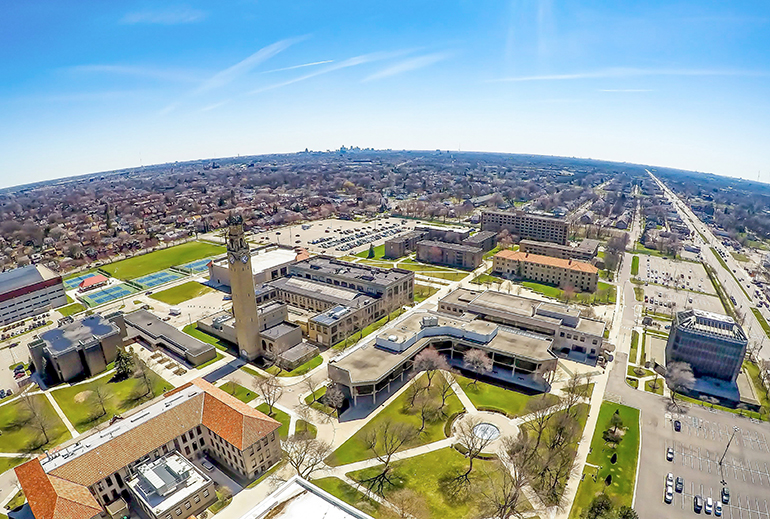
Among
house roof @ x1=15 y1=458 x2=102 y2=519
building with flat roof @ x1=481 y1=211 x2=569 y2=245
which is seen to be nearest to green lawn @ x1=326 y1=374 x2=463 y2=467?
house roof @ x1=15 y1=458 x2=102 y2=519

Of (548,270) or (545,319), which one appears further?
(548,270)

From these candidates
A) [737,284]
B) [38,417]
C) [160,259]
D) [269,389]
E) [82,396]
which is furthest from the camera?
[160,259]

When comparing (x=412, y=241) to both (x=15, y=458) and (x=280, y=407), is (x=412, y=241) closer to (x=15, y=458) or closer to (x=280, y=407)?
(x=280, y=407)

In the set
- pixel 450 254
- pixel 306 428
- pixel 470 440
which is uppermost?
pixel 450 254

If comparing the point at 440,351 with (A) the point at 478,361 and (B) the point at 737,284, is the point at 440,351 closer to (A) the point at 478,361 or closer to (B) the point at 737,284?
(A) the point at 478,361

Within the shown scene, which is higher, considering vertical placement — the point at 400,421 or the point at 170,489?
the point at 170,489

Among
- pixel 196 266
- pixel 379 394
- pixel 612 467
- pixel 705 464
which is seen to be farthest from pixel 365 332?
pixel 196 266
